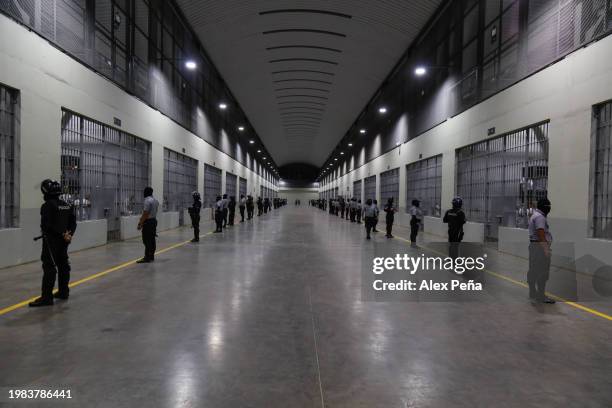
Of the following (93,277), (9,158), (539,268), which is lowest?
(93,277)

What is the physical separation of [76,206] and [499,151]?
1362 centimetres

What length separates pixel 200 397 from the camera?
320 cm

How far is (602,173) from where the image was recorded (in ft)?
29.5

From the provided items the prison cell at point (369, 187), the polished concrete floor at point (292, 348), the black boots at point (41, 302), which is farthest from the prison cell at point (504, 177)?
the prison cell at point (369, 187)

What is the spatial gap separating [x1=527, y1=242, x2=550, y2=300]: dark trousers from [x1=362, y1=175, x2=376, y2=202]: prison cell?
27324 mm

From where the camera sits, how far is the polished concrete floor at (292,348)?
3279 millimetres

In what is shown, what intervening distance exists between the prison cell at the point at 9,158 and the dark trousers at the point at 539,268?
10355mm

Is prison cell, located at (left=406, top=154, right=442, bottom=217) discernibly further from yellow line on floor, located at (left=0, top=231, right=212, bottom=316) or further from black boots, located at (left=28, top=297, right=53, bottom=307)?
black boots, located at (left=28, top=297, right=53, bottom=307)

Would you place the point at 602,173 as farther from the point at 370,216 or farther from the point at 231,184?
the point at 231,184

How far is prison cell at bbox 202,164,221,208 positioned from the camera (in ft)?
89.1

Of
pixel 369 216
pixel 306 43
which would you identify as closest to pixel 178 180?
pixel 369 216

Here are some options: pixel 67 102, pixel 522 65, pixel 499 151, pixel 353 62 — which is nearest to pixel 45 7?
pixel 67 102

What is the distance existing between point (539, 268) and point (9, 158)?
34.9 feet

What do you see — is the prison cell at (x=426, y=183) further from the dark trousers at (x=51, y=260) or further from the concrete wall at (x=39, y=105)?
the dark trousers at (x=51, y=260)
